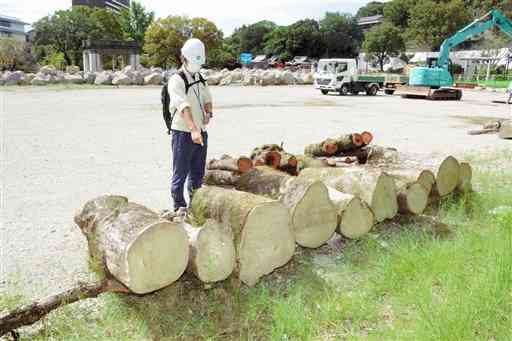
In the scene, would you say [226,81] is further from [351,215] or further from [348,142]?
[351,215]

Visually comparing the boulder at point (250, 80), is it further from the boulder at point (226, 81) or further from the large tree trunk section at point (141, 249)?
the large tree trunk section at point (141, 249)

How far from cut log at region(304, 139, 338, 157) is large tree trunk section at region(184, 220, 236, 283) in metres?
3.72

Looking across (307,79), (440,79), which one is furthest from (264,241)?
(307,79)

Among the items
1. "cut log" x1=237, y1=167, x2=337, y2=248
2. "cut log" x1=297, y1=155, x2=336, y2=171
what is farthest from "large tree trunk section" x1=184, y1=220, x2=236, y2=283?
"cut log" x1=297, y1=155, x2=336, y2=171

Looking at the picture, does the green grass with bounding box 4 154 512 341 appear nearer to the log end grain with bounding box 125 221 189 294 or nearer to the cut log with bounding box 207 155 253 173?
the log end grain with bounding box 125 221 189 294

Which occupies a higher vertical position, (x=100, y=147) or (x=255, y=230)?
(x=255, y=230)

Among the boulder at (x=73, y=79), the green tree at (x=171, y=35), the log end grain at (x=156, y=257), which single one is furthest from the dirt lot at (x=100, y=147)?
the green tree at (x=171, y=35)

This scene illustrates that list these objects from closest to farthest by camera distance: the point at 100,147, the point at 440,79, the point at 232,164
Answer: the point at 232,164
the point at 100,147
the point at 440,79

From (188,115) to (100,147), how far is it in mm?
5503

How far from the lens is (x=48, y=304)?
2.75m

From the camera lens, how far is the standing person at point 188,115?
13.2 ft

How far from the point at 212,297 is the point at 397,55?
6369 cm

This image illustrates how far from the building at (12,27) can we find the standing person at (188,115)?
396 feet

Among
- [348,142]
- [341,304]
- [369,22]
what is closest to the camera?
[341,304]
